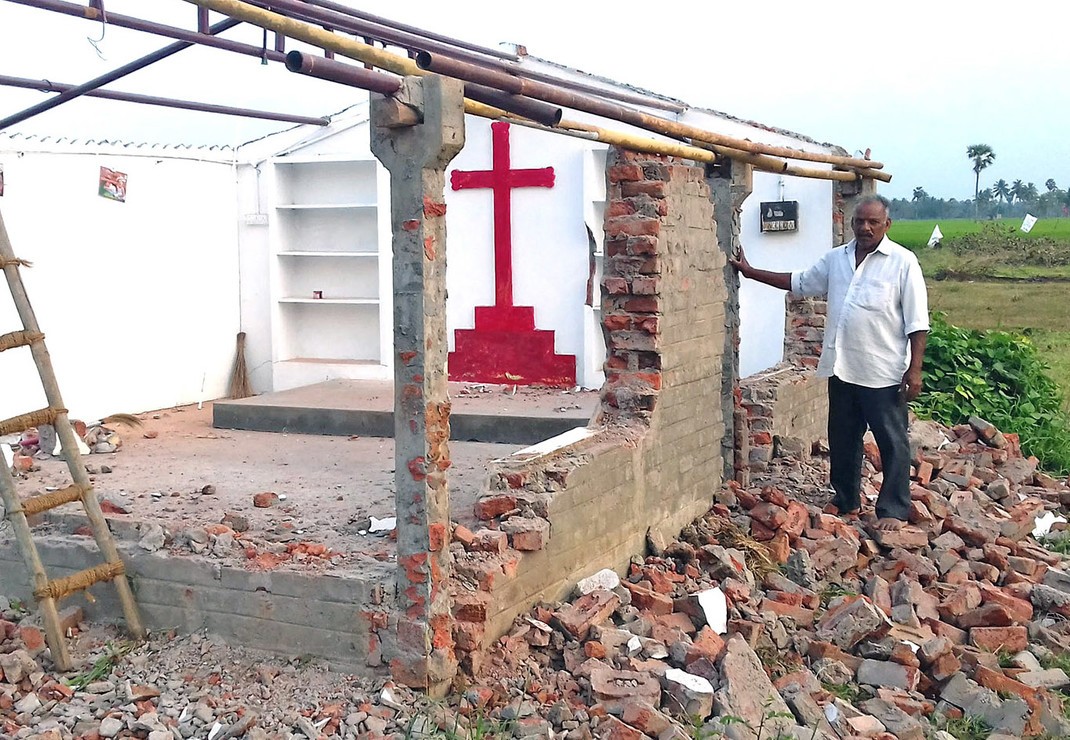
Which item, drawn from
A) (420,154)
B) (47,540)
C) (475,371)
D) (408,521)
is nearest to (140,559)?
(47,540)

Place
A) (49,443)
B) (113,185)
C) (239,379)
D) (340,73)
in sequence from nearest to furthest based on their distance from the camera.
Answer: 1. (340,73)
2. (49,443)
3. (113,185)
4. (239,379)

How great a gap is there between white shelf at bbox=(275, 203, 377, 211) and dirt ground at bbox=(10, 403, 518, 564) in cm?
285

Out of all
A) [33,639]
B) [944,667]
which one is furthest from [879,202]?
Result: [33,639]

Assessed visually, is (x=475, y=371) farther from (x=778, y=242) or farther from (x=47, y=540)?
(x=47, y=540)

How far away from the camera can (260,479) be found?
285 inches

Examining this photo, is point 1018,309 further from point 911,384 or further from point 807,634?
point 807,634

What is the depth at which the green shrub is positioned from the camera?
1017 centimetres

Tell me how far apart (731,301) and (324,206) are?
5.88 meters

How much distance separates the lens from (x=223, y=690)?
14.1ft

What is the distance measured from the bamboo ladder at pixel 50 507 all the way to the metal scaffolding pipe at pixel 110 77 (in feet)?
8.16

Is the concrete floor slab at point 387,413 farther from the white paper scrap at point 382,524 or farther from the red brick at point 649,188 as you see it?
the white paper scrap at point 382,524

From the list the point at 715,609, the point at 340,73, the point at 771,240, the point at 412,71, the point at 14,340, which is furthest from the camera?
the point at 771,240

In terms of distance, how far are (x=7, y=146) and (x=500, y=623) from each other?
6933mm

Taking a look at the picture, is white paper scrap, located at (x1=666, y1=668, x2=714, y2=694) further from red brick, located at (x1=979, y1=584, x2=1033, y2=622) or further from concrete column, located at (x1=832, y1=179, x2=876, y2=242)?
concrete column, located at (x1=832, y1=179, x2=876, y2=242)
